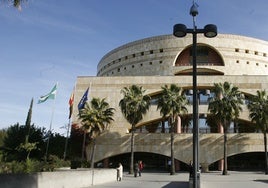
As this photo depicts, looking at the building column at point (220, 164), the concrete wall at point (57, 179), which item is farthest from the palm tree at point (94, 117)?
the concrete wall at point (57, 179)

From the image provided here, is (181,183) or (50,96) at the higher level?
(50,96)

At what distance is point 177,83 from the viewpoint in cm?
4603

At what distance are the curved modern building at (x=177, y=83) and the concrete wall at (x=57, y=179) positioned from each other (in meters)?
21.1

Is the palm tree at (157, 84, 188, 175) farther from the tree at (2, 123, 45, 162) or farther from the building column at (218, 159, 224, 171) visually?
the tree at (2, 123, 45, 162)

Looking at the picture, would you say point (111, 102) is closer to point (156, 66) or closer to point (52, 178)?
→ point (156, 66)

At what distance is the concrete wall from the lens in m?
10.5

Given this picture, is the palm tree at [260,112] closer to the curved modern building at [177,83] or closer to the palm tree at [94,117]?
the curved modern building at [177,83]

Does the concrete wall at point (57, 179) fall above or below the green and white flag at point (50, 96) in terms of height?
below

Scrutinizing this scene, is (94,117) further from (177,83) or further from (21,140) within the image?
(177,83)

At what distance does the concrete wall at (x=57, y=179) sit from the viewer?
10.5 meters

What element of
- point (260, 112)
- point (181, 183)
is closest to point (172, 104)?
point (260, 112)

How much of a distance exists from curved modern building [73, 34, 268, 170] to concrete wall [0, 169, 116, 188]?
69.3ft

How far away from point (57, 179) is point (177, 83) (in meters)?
34.2

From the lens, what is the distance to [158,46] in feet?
187
